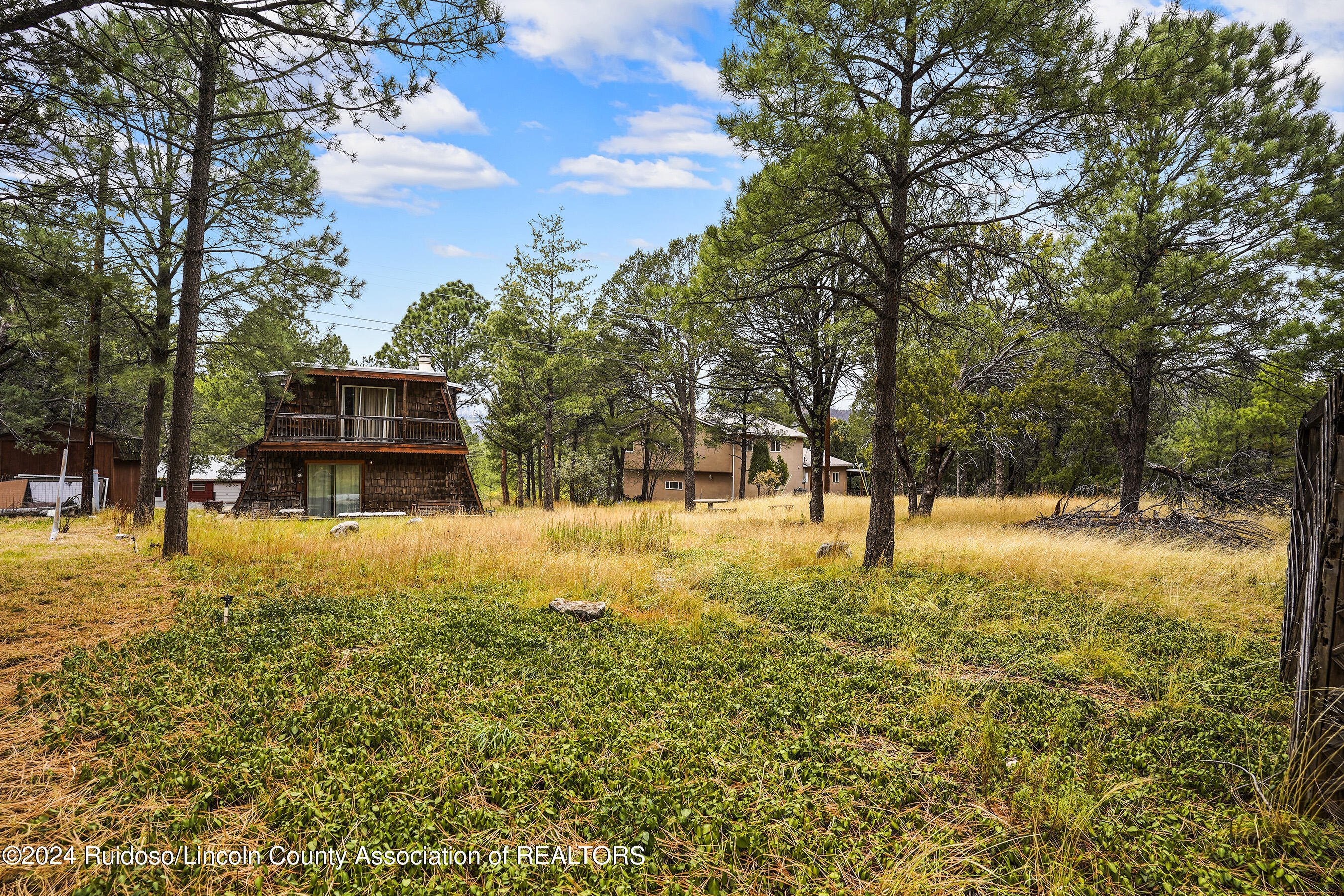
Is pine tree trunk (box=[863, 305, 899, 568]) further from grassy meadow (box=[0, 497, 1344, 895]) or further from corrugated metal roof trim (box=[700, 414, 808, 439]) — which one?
corrugated metal roof trim (box=[700, 414, 808, 439])

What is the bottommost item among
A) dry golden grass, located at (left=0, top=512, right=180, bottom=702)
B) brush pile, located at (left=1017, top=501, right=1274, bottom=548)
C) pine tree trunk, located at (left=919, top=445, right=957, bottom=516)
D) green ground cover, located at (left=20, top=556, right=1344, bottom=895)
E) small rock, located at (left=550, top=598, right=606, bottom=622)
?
green ground cover, located at (left=20, top=556, right=1344, bottom=895)

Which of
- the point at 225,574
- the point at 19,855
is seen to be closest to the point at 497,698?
the point at 19,855

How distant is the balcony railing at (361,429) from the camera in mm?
20078

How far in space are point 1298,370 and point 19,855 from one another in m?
18.7

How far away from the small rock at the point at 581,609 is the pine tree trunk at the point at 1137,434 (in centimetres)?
1363

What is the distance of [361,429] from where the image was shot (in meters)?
21.5

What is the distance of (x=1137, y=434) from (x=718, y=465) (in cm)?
2861

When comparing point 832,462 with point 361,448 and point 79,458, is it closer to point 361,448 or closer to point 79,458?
point 361,448

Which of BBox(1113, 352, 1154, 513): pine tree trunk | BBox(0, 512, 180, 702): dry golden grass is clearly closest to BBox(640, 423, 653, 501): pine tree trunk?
BBox(1113, 352, 1154, 513): pine tree trunk

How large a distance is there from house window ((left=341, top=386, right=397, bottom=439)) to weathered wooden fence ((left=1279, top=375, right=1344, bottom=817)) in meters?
23.7

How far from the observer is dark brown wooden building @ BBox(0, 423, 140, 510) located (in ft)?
78.1

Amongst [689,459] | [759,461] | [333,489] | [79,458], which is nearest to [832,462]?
[759,461]

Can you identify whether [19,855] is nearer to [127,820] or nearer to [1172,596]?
[127,820]

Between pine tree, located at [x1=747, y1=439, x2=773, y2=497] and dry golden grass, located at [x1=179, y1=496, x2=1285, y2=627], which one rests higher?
pine tree, located at [x1=747, y1=439, x2=773, y2=497]
